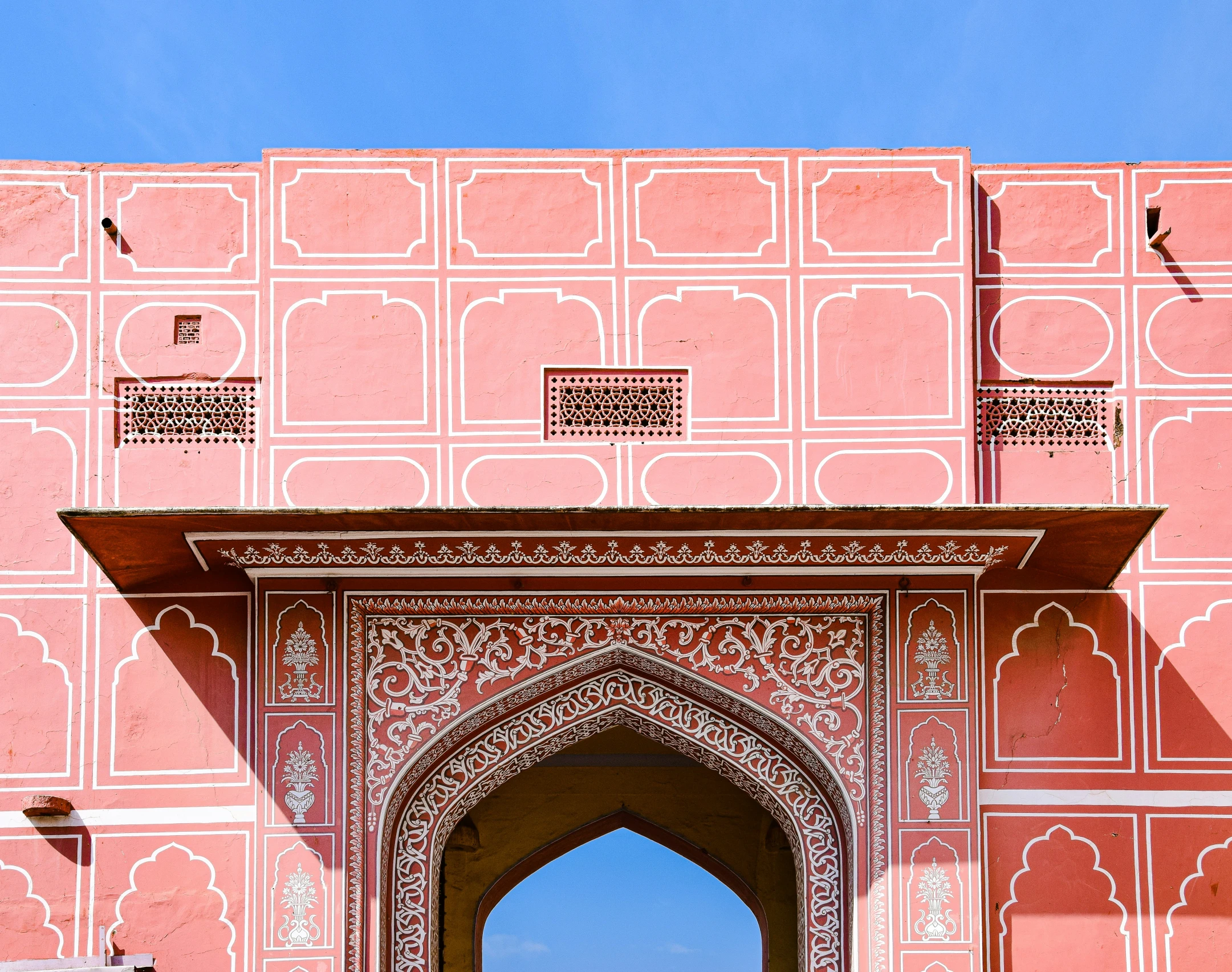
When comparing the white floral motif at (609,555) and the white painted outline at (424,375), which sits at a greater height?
the white painted outline at (424,375)

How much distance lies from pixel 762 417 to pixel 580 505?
939mm

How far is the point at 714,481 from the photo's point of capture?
21.9ft

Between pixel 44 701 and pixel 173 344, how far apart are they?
1.73m

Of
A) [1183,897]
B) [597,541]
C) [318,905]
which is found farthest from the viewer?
[1183,897]

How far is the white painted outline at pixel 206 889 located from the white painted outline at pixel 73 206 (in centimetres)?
262

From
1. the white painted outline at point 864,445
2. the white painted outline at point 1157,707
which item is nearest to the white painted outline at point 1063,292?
the white painted outline at point 864,445

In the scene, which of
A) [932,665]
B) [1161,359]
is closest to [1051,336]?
[1161,359]

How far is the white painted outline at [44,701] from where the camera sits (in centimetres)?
660

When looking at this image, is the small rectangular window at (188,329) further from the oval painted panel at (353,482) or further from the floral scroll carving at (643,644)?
the floral scroll carving at (643,644)

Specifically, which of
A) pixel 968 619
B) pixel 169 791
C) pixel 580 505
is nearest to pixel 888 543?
pixel 968 619

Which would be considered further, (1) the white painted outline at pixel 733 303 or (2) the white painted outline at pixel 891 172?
(2) the white painted outline at pixel 891 172

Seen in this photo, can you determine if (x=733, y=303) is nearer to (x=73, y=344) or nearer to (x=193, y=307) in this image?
(x=193, y=307)

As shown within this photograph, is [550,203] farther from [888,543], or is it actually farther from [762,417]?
[888,543]

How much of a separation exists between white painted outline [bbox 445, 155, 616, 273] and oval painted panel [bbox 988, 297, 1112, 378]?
6.20 ft
